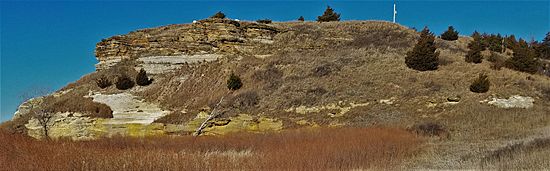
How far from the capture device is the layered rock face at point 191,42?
37.1 m

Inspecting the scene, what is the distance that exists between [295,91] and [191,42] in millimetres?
14744

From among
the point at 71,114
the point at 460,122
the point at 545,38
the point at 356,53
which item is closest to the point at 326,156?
the point at 460,122

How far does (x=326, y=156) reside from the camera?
11352 mm

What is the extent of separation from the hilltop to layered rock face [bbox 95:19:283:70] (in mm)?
109

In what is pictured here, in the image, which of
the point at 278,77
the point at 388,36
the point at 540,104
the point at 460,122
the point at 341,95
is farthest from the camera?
the point at 388,36

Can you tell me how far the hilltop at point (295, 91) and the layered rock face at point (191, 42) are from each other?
4.3 inches

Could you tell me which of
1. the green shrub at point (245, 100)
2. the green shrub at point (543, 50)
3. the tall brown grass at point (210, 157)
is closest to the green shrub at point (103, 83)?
the green shrub at point (245, 100)

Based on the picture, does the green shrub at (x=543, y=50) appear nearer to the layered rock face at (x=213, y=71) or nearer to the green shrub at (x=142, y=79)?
the layered rock face at (x=213, y=71)

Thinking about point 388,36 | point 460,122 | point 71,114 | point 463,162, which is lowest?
point 463,162

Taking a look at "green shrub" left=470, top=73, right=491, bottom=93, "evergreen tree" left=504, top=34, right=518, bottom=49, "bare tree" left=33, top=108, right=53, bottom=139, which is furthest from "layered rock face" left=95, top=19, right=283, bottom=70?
"evergreen tree" left=504, top=34, right=518, bottom=49

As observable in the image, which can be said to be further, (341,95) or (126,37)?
(126,37)

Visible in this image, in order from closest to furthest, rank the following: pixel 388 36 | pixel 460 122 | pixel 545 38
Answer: pixel 460 122, pixel 388 36, pixel 545 38

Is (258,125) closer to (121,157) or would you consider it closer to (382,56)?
(121,157)

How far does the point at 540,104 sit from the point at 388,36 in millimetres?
18769
